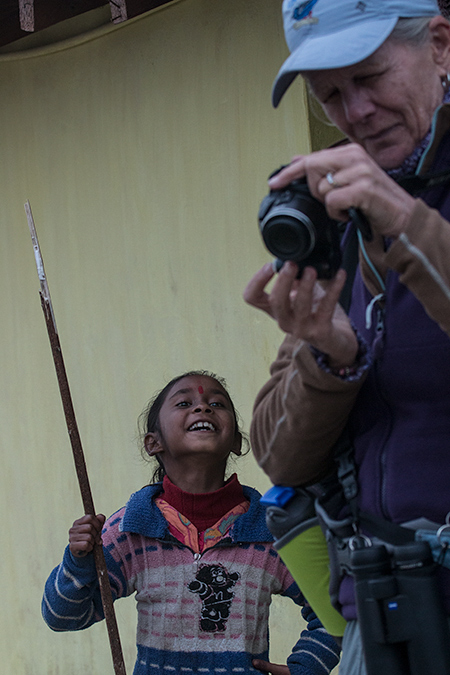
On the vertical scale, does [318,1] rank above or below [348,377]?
above

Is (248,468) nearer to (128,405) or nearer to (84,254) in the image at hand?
(128,405)

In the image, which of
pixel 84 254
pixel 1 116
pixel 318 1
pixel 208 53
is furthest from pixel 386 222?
pixel 1 116

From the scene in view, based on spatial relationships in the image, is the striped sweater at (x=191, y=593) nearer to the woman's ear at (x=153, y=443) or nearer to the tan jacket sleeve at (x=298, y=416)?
the woman's ear at (x=153, y=443)

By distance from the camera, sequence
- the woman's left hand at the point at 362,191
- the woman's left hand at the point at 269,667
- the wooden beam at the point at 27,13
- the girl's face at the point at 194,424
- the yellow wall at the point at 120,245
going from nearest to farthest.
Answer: the woman's left hand at the point at 362,191, the woman's left hand at the point at 269,667, the girl's face at the point at 194,424, the wooden beam at the point at 27,13, the yellow wall at the point at 120,245

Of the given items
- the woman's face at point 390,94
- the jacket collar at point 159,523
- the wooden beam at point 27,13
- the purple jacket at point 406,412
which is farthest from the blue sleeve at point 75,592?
the wooden beam at point 27,13

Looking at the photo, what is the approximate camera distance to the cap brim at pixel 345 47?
1.16 m

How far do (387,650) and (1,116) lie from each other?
3.45 metres

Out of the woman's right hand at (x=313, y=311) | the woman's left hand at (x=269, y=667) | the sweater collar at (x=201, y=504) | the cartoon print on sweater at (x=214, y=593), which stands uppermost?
the woman's right hand at (x=313, y=311)

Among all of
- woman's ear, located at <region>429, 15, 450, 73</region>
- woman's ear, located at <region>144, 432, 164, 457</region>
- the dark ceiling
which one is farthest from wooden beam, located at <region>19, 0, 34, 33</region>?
woman's ear, located at <region>429, 15, 450, 73</region>

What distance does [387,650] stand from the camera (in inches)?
43.4

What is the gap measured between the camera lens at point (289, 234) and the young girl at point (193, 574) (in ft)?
4.24

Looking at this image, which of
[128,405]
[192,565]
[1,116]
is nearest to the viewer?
[192,565]

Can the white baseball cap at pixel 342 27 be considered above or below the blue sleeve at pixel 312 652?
above

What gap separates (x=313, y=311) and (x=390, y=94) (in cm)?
33
